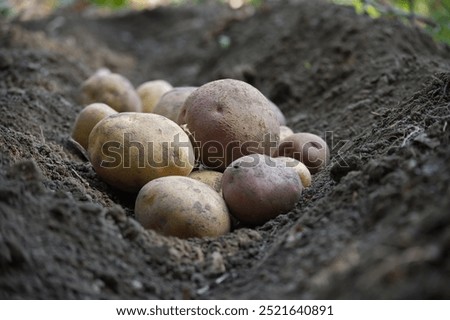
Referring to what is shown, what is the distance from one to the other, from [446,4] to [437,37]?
31 cm

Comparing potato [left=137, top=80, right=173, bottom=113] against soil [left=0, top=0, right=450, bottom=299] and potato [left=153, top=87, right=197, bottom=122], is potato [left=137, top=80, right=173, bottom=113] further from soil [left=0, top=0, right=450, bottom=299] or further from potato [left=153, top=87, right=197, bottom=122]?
potato [left=153, top=87, right=197, bottom=122]

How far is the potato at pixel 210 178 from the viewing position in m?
2.89

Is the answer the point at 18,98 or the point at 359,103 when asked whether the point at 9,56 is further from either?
the point at 359,103

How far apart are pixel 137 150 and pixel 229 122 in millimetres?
524

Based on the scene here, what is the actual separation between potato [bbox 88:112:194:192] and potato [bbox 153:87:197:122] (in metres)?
0.49

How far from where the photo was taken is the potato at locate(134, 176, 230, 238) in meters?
2.47

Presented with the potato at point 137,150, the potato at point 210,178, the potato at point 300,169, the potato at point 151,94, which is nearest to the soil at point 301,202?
the potato at point 300,169

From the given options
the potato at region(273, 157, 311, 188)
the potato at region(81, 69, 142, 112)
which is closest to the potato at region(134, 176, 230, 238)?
the potato at region(273, 157, 311, 188)

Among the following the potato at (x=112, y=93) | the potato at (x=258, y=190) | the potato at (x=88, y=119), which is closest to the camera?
the potato at (x=258, y=190)

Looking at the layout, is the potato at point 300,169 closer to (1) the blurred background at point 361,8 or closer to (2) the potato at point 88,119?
(2) the potato at point 88,119

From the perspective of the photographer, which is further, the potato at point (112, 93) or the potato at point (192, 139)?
the potato at point (112, 93)

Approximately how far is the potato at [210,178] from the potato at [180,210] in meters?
0.28

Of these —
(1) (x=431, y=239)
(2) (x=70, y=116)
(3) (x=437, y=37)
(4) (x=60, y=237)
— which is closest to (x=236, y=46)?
(3) (x=437, y=37)

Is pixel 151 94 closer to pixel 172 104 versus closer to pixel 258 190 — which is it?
pixel 172 104
